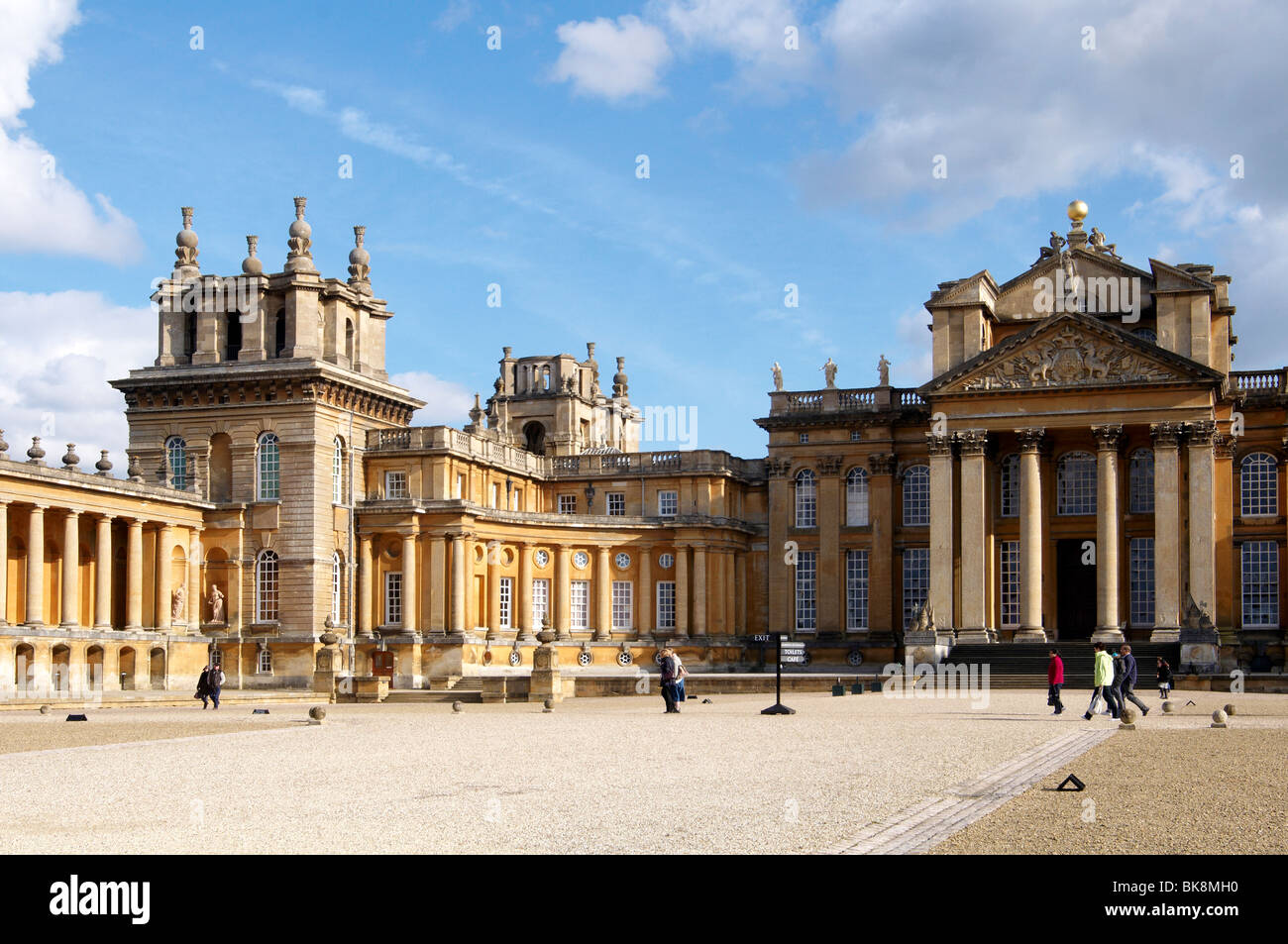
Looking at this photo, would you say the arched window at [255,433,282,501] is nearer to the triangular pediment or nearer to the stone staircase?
the triangular pediment

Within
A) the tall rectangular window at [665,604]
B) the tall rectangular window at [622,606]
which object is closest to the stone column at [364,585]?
the tall rectangular window at [622,606]

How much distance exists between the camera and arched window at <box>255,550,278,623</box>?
57562 millimetres

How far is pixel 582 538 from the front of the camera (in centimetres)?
6412

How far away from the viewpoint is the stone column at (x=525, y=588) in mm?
62688

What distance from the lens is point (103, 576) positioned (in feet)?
173

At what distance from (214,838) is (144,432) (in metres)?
48.4

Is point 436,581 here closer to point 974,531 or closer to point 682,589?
point 682,589

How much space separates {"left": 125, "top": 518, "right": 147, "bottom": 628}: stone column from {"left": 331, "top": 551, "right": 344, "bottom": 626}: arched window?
22.3 ft

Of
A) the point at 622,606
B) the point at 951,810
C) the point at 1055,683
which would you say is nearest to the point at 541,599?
the point at 622,606

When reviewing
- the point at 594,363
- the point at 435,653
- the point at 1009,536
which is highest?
the point at 594,363

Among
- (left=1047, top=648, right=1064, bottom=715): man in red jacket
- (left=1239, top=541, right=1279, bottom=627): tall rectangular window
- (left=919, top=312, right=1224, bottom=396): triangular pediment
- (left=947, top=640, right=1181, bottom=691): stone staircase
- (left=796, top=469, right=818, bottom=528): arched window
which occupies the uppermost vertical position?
(left=919, top=312, right=1224, bottom=396): triangular pediment

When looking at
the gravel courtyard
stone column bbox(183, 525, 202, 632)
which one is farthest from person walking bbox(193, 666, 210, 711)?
stone column bbox(183, 525, 202, 632)
